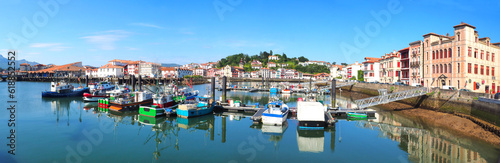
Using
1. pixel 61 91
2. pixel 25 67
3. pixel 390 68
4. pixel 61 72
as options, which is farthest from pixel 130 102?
pixel 25 67

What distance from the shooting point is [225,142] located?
775 inches

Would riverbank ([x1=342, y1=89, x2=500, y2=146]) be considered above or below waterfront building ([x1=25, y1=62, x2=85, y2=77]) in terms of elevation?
below

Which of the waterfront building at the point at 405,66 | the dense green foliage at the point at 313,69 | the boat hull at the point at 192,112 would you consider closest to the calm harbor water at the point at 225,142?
the boat hull at the point at 192,112

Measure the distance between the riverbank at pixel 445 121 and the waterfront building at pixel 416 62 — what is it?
9.80 m

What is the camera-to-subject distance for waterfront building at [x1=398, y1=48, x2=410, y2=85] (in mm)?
47094

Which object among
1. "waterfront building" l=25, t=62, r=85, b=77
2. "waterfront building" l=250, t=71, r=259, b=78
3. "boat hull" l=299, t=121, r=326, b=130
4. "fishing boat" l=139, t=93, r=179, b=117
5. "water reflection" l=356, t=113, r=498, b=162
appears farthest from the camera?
"waterfront building" l=250, t=71, r=259, b=78

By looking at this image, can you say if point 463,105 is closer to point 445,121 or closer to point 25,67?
point 445,121

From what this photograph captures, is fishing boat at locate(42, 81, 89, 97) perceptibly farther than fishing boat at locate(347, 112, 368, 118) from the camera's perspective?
Yes

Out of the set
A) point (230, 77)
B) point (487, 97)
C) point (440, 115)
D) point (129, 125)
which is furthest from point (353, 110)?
point (230, 77)

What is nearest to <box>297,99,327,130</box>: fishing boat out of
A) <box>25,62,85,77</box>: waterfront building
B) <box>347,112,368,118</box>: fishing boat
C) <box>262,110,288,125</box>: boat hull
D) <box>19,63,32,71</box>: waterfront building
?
<box>262,110,288,125</box>: boat hull

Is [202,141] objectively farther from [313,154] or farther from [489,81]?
[489,81]

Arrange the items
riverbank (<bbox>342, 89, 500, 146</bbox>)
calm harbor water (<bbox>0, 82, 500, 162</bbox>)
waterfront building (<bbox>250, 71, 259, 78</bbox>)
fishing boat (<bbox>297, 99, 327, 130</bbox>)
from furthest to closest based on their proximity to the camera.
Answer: waterfront building (<bbox>250, 71, 259, 78</bbox>), fishing boat (<bbox>297, 99, 327, 130</bbox>), riverbank (<bbox>342, 89, 500, 146</bbox>), calm harbor water (<bbox>0, 82, 500, 162</bbox>)

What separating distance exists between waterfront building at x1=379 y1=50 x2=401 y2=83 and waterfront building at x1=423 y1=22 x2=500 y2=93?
13.5 m

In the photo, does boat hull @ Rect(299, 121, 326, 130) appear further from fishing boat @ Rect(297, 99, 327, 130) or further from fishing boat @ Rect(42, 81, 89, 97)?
fishing boat @ Rect(42, 81, 89, 97)
